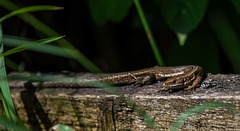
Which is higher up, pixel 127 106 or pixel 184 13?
pixel 184 13

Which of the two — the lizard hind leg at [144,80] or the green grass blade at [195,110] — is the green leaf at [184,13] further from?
the green grass blade at [195,110]

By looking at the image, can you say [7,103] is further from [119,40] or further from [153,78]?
[119,40]

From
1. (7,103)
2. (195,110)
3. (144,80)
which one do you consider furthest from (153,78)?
(7,103)

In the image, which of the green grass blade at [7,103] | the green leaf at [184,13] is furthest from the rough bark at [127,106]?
the green leaf at [184,13]

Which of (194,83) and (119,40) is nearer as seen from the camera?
(194,83)

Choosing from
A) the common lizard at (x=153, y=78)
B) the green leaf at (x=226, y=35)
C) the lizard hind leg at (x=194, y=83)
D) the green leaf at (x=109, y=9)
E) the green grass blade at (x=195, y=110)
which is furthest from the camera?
the green leaf at (x=226, y=35)

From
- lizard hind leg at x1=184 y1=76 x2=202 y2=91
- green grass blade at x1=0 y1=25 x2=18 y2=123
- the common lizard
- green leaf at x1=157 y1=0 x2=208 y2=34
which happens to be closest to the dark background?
green leaf at x1=157 y1=0 x2=208 y2=34

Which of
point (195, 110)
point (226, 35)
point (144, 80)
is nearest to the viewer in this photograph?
point (195, 110)

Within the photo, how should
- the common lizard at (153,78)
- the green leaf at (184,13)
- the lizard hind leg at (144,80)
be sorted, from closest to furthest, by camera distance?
the common lizard at (153,78) < the lizard hind leg at (144,80) < the green leaf at (184,13)
